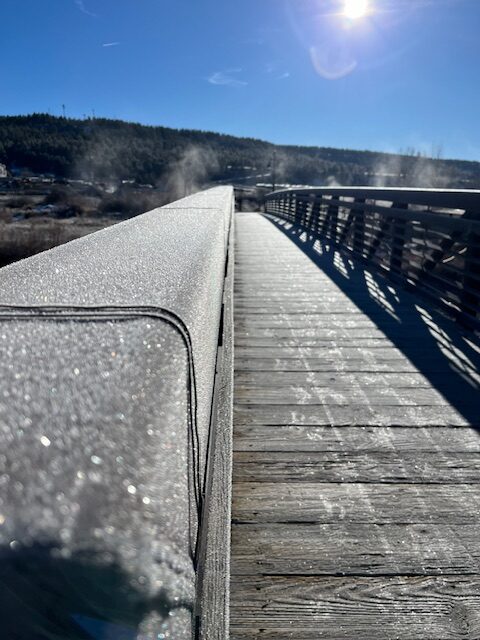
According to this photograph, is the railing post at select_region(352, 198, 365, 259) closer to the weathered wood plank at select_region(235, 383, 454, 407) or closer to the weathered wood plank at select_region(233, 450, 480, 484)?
the weathered wood plank at select_region(235, 383, 454, 407)

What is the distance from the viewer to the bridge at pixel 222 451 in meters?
0.50

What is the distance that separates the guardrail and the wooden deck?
1.92ft

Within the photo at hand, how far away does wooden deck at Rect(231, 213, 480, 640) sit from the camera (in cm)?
177

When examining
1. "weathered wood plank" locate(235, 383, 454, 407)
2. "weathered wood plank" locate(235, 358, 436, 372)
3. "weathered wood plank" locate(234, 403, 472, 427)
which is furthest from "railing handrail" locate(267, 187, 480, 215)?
"weathered wood plank" locate(234, 403, 472, 427)

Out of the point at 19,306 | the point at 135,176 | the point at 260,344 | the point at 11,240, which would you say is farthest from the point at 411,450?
the point at 135,176

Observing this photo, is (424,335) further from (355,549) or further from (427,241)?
(355,549)

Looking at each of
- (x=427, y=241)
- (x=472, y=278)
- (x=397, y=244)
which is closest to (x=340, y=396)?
(x=472, y=278)

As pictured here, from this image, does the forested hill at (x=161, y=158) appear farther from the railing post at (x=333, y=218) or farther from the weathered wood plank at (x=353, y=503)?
the weathered wood plank at (x=353, y=503)

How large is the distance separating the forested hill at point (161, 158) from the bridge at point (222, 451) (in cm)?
7865

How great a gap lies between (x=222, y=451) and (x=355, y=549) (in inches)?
27.1

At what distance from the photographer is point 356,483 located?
95.1 inches

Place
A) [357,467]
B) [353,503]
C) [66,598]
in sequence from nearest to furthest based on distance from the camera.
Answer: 1. [66,598]
2. [353,503]
3. [357,467]

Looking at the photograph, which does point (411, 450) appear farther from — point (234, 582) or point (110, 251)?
point (110, 251)

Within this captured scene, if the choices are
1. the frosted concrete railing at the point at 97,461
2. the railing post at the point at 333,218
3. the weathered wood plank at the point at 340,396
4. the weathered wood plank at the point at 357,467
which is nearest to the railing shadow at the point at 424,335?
the weathered wood plank at the point at 340,396
